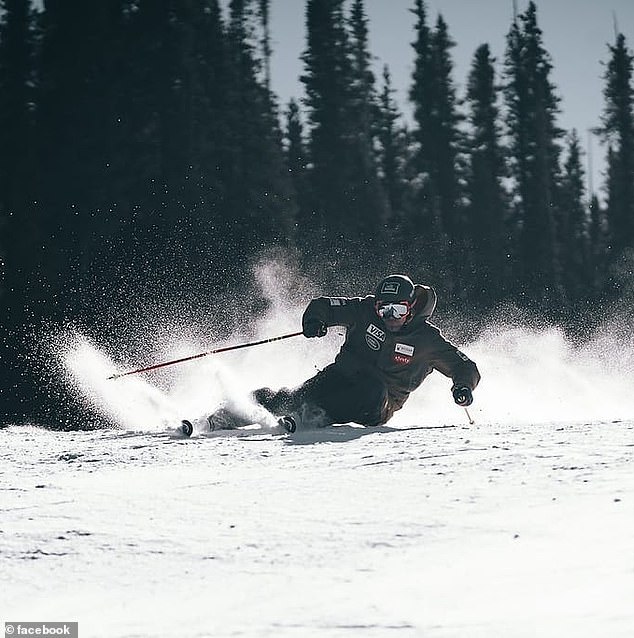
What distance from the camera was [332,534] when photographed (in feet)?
14.3

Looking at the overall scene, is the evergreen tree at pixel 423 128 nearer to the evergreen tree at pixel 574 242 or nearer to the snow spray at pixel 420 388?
the evergreen tree at pixel 574 242

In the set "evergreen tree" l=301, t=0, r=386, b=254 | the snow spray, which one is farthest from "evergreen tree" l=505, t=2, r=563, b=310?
the snow spray

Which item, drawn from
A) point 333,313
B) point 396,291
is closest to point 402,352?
point 396,291

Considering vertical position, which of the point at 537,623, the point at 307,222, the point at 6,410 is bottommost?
the point at 307,222

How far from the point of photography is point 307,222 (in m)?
36.4

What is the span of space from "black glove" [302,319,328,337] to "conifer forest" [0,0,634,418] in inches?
358

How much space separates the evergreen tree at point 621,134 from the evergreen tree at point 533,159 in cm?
270

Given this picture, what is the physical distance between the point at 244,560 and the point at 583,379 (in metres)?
11.6

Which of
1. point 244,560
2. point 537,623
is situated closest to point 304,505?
point 244,560

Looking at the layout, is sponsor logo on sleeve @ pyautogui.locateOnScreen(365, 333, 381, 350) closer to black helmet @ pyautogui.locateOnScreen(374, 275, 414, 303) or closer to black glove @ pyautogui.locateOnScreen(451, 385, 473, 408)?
black helmet @ pyautogui.locateOnScreen(374, 275, 414, 303)

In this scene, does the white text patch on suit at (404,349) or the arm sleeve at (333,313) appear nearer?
the white text patch on suit at (404,349)

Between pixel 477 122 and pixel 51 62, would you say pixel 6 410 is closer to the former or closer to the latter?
pixel 51 62

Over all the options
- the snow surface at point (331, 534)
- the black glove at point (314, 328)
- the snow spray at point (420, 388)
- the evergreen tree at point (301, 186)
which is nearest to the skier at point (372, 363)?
the black glove at point (314, 328)

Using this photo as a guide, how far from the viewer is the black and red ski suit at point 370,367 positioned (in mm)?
8906
